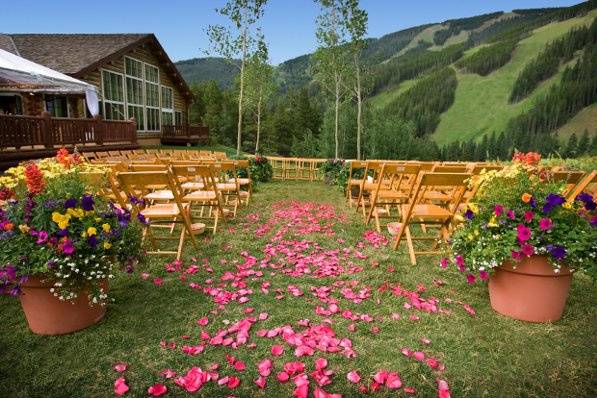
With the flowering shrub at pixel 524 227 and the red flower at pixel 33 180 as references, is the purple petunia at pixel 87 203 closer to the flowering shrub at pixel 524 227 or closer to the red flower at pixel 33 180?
the red flower at pixel 33 180

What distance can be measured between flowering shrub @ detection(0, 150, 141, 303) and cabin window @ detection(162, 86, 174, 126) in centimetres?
2388

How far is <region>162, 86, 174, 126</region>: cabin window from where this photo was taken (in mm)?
25141

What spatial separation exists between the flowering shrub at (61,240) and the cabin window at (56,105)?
55.7ft

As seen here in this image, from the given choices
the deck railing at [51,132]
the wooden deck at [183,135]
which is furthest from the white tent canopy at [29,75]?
the wooden deck at [183,135]

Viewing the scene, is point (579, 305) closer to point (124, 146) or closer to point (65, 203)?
point (65, 203)

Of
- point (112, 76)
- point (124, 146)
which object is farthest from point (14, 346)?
point (112, 76)

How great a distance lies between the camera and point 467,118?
4124 inches

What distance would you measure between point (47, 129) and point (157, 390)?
11.6m

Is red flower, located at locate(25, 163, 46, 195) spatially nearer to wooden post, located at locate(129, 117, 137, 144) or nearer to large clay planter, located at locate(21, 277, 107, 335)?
large clay planter, located at locate(21, 277, 107, 335)

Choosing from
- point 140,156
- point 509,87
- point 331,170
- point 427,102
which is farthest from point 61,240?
point 509,87

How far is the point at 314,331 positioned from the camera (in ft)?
8.89

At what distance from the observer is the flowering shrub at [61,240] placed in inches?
97.9

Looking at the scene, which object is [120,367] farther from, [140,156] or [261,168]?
[261,168]

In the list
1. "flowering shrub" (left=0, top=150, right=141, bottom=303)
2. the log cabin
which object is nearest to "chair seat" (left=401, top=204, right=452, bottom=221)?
"flowering shrub" (left=0, top=150, right=141, bottom=303)
